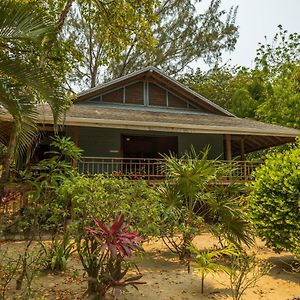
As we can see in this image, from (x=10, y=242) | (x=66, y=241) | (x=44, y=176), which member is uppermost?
(x=44, y=176)

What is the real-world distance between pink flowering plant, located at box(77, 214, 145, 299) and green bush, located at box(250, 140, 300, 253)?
2.98 m

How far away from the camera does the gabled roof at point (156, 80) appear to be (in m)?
15.3

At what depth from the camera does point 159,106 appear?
53.8 feet

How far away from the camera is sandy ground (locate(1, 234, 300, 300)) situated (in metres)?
5.23

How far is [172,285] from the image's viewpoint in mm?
5793

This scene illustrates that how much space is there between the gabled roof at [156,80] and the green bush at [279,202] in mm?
9690

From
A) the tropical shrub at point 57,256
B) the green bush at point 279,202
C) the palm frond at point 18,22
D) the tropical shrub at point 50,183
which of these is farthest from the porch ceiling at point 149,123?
the palm frond at point 18,22

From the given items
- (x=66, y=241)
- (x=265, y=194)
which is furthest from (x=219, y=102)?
(x=66, y=241)

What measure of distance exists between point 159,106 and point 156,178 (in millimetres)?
4461

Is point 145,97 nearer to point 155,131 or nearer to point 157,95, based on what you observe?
point 157,95

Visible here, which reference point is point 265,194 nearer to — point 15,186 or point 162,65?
point 15,186

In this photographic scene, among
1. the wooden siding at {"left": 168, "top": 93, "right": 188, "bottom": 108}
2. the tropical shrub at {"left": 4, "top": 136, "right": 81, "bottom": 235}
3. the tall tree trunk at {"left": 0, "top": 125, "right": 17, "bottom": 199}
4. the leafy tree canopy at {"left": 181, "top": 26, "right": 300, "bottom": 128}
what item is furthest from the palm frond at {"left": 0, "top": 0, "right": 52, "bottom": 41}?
the leafy tree canopy at {"left": 181, "top": 26, "right": 300, "bottom": 128}

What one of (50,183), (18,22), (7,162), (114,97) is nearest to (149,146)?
(114,97)

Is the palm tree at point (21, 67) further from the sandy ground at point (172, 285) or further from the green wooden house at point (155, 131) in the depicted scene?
the green wooden house at point (155, 131)
